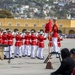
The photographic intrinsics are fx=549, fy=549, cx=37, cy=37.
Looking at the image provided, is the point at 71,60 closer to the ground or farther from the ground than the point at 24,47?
farther from the ground

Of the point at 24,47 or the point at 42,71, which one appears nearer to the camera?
the point at 42,71

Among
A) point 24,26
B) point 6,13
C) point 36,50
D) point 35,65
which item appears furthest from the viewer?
point 6,13

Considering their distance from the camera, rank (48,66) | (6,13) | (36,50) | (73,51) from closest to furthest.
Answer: (73,51) < (48,66) < (36,50) < (6,13)

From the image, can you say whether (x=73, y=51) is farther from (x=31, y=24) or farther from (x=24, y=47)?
(x=31, y=24)

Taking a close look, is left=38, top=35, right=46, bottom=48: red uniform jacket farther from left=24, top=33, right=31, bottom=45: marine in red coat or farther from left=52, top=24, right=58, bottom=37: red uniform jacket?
left=52, top=24, right=58, bottom=37: red uniform jacket

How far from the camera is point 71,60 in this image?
501 inches

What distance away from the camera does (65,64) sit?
12.6 meters

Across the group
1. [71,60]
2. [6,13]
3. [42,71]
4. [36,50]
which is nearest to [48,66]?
[42,71]

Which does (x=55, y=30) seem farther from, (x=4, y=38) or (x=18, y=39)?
(x=18, y=39)

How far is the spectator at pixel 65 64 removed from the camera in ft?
41.1

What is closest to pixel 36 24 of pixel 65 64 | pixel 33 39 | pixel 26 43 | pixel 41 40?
pixel 26 43

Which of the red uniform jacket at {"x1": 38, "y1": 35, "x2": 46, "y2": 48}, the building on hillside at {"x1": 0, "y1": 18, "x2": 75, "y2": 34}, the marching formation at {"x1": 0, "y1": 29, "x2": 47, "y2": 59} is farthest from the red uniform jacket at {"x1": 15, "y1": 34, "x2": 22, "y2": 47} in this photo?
the building on hillside at {"x1": 0, "y1": 18, "x2": 75, "y2": 34}

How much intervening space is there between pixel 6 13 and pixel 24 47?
137 meters

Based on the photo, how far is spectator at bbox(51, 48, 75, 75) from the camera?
12530 millimetres
